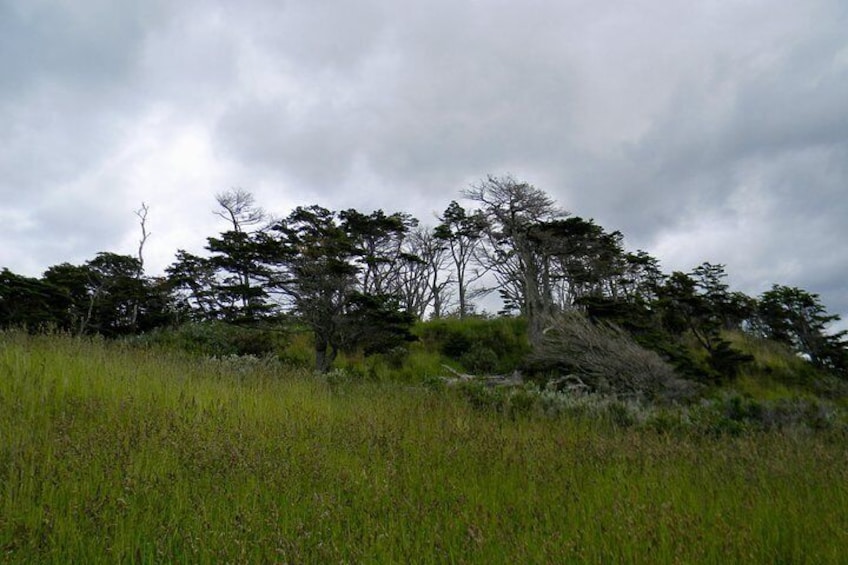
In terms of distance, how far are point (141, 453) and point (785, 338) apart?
80.4 ft

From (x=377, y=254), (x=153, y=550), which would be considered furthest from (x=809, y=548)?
(x=377, y=254)

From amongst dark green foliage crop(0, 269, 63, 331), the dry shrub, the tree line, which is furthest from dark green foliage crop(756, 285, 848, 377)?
dark green foliage crop(0, 269, 63, 331)

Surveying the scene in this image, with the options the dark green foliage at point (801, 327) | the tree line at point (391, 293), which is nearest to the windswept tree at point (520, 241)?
the tree line at point (391, 293)

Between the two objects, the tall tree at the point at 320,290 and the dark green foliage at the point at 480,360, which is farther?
the dark green foliage at the point at 480,360

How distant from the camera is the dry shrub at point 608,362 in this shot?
9.61 meters

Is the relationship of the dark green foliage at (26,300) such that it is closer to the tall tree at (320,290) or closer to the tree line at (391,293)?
the tree line at (391,293)

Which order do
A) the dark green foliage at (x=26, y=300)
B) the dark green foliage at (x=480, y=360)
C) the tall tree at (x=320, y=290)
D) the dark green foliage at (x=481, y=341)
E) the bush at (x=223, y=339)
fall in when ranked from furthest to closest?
the dark green foliage at (x=26, y=300)
the dark green foliage at (x=481, y=341)
the dark green foliage at (x=480, y=360)
the bush at (x=223, y=339)
the tall tree at (x=320, y=290)

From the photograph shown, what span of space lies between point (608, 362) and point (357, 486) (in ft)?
28.8

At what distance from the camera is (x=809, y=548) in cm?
238

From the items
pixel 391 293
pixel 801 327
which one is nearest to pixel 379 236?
pixel 391 293

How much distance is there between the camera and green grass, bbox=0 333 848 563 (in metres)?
2.21

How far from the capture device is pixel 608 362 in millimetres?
10422

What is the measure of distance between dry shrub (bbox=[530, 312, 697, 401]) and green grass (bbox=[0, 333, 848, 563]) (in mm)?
4340

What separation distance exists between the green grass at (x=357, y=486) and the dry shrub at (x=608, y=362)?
4.34m
